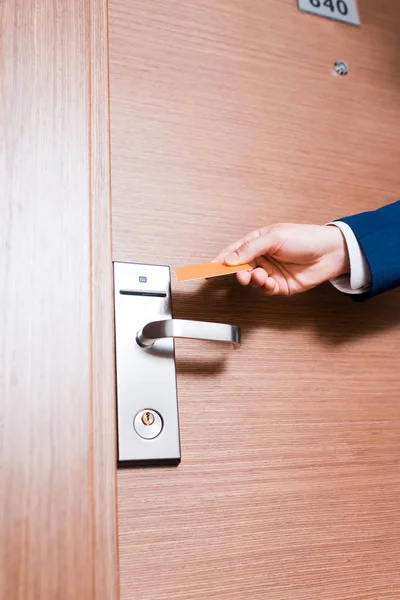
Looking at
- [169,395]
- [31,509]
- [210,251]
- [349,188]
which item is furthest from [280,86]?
[31,509]

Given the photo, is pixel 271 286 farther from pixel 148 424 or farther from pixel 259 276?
pixel 148 424

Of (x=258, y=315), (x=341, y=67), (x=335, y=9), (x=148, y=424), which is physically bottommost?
(x=148, y=424)

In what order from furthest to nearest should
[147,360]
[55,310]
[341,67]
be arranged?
[341,67]
[147,360]
[55,310]

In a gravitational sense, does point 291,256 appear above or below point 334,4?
A: below

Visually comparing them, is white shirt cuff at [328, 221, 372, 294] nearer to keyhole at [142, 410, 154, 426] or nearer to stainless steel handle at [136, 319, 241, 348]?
stainless steel handle at [136, 319, 241, 348]

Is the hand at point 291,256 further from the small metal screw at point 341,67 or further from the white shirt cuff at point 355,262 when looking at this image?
the small metal screw at point 341,67

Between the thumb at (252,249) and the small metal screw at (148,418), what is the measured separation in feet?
0.59

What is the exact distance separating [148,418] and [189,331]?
0.35ft

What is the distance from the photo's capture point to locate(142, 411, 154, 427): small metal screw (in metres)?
0.61

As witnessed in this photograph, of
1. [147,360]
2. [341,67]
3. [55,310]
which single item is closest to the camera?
[55,310]

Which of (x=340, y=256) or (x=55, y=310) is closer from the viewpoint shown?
(x=55, y=310)

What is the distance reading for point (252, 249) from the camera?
2.16 feet

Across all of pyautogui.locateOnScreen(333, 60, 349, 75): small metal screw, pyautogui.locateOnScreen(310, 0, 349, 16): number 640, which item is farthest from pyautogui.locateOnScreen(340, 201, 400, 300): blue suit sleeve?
pyautogui.locateOnScreen(310, 0, 349, 16): number 640

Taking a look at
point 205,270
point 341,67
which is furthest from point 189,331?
point 341,67
